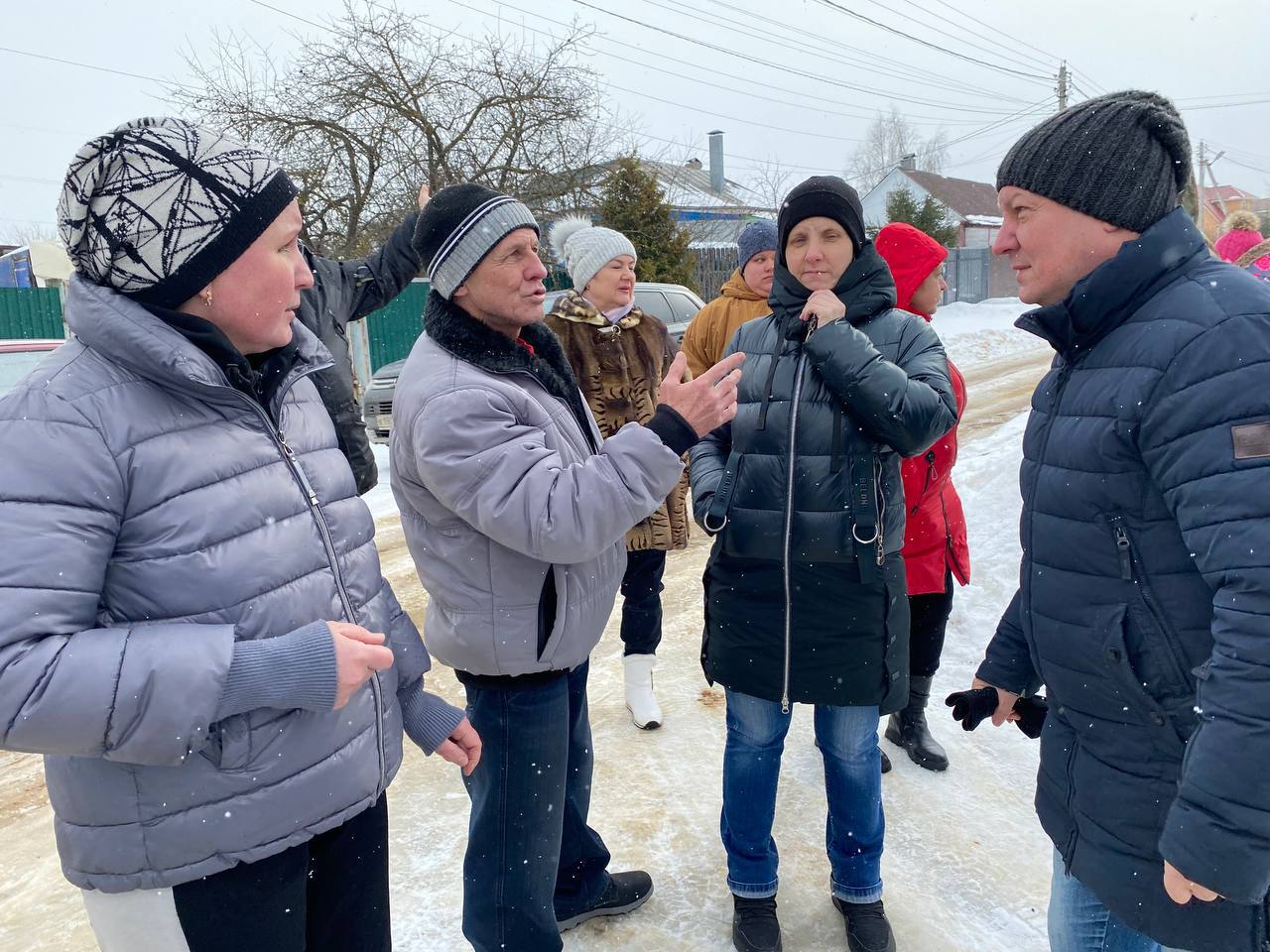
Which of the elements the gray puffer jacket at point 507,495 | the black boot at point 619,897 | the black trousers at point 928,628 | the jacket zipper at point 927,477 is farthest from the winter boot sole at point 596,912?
the jacket zipper at point 927,477

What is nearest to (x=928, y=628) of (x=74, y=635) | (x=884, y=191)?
(x=74, y=635)

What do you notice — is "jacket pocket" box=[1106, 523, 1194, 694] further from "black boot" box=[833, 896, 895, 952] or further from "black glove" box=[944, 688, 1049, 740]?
"black boot" box=[833, 896, 895, 952]

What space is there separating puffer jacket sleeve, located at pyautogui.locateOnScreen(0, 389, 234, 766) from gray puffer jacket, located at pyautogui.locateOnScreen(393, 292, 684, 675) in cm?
67

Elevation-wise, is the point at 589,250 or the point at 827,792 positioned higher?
the point at 589,250

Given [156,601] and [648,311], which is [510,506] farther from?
[648,311]

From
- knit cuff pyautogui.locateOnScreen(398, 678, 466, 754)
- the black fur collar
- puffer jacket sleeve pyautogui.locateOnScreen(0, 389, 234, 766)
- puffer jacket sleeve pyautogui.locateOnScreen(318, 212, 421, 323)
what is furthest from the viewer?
puffer jacket sleeve pyautogui.locateOnScreen(318, 212, 421, 323)

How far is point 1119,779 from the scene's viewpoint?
1.54 m

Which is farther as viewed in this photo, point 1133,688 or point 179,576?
point 1133,688

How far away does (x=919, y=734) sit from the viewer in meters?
3.37

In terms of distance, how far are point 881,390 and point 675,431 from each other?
1.99 feet

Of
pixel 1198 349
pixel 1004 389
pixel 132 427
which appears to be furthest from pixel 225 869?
pixel 1004 389

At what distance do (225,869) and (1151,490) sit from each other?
5.64 ft

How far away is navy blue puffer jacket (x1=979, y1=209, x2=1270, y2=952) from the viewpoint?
1.26 m

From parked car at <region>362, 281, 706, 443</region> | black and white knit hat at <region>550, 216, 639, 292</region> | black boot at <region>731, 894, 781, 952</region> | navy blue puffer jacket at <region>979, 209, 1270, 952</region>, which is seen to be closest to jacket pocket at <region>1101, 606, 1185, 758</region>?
navy blue puffer jacket at <region>979, 209, 1270, 952</region>
